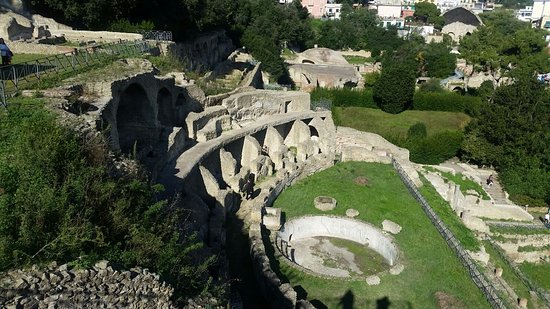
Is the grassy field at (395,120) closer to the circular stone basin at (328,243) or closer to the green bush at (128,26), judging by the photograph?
the green bush at (128,26)

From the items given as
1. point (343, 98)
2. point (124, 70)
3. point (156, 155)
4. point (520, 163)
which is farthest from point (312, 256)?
point (343, 98)

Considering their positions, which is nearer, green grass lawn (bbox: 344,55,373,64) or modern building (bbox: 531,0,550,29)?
green grass lawn (bbox: 344,55,373,64)

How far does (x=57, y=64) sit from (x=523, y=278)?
56.3 feet

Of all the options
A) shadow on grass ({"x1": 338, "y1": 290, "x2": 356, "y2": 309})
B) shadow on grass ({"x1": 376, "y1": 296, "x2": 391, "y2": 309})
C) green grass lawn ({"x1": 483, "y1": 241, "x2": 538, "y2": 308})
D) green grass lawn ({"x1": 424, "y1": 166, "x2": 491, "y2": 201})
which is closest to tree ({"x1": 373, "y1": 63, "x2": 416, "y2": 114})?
green grass lawn ({"x1": 424, "y1": 166, "x2": 491, "y2": 201})

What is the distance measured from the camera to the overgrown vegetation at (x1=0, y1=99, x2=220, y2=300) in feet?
22.8

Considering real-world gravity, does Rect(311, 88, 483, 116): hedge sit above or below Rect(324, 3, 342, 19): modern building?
below

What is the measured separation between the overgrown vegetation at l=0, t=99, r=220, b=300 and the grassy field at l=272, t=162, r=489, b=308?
3.97m

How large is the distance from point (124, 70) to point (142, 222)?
9.18 meters

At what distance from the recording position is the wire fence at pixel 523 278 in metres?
15.0

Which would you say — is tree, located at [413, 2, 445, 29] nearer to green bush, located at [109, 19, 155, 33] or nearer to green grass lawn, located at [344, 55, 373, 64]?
green grass lawn, located at [344, 55, 373, 64]

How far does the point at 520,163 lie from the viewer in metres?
24.1

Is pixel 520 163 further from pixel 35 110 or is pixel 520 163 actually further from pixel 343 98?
pixel 35 110

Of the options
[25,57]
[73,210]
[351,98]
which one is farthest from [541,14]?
[73,210]

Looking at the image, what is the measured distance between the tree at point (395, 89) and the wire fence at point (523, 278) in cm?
1767
